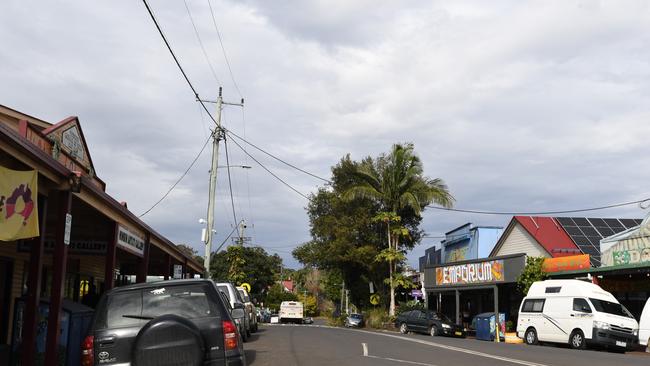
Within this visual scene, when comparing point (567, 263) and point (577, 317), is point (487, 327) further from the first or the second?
point (577, 317)

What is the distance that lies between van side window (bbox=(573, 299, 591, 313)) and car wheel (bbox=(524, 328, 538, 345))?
2.69 m

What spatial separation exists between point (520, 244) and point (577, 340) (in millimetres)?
14003

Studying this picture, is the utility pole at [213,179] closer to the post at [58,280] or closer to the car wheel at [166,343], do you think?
the post at [58,280]

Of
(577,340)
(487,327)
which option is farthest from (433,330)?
(577,340)

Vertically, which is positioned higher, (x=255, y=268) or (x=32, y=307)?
(x=255, y=268)

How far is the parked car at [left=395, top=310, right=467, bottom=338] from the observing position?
31.3m

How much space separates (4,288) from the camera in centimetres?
1716

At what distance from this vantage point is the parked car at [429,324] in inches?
1231

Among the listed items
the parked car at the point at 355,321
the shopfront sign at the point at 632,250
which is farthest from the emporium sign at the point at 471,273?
the parked car at the point at 355,321

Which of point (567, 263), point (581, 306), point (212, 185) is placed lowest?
point (581, 306)

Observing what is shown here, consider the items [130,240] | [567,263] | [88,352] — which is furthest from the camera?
[567,263]

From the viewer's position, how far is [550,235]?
33.8 m

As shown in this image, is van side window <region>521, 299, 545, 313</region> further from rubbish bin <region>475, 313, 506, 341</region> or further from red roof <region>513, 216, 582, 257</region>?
red roof <region>513, 216, 582, 257</region>

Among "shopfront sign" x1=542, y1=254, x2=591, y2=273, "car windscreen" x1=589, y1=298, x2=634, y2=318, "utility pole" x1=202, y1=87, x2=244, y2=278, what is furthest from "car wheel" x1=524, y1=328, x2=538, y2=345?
"utility pole" x1=202, y1=87, x2=244, y2=278
